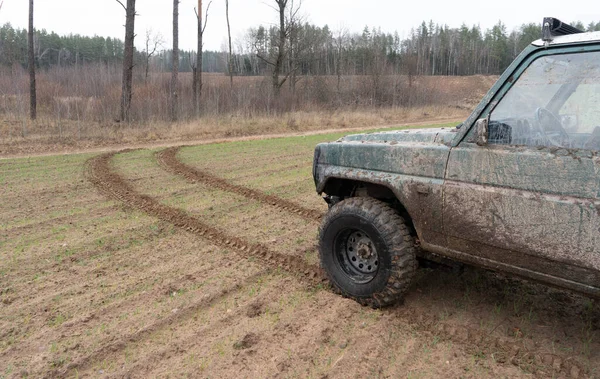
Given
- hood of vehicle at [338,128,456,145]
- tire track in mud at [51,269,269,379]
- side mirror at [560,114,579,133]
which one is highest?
side mirror at [560,114,579,133]

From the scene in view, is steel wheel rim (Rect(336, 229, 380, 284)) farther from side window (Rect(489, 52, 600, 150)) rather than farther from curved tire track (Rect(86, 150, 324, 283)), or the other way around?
side window (Rect(489, 52, 600, 150))

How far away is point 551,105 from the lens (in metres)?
2.98

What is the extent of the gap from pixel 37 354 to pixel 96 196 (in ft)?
16.2

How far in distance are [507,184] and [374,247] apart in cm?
116

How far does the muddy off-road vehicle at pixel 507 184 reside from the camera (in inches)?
105

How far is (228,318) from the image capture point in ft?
11.9

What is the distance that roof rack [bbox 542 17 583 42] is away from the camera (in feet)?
9.61

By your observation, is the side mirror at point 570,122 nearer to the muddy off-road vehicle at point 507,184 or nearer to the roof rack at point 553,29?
the muddy off-road vehicle at point 507,184

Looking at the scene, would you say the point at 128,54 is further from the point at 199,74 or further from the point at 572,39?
the point at 572,39

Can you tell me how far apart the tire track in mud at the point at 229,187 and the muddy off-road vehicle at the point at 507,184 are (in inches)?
115

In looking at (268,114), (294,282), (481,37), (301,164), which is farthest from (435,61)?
(294,282)

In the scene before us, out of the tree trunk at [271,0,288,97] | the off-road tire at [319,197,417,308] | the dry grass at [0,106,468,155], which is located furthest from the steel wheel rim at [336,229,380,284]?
the tree trunk at [271,0,288,97]

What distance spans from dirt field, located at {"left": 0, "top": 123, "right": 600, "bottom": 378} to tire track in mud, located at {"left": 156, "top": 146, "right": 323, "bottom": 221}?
0.28 m

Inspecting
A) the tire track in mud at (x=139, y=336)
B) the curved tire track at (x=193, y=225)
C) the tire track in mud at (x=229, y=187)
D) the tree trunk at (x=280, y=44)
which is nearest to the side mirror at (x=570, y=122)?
the curved tire track at (x=193, y=225)
